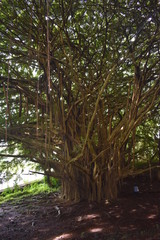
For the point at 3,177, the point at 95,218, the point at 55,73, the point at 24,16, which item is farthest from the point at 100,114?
the point at 3,177

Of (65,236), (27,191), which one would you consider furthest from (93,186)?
(27,191)

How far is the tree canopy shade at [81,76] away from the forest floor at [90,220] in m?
0.28

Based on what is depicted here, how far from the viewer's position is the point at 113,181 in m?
2.80

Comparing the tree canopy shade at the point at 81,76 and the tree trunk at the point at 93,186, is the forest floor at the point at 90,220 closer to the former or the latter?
the tree trunk at the point at 93,186

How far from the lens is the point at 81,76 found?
2.71m

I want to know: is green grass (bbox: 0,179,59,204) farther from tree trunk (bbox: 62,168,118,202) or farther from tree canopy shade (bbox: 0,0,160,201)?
tree trunk (bbox: 62,168,118,202)

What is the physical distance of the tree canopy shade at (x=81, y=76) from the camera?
230 cm

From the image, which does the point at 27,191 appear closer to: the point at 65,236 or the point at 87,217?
the point at 87,217

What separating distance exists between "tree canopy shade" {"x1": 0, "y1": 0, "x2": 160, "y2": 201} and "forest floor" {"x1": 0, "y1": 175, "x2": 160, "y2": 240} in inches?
10.9

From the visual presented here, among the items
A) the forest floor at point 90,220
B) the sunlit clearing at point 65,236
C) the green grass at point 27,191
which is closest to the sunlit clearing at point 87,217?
the forest floor at point 90,220

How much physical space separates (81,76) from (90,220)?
1537 millimetres

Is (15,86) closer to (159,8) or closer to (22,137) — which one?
(22,137)

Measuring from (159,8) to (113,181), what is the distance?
1916mm

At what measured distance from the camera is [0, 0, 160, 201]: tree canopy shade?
230cm
